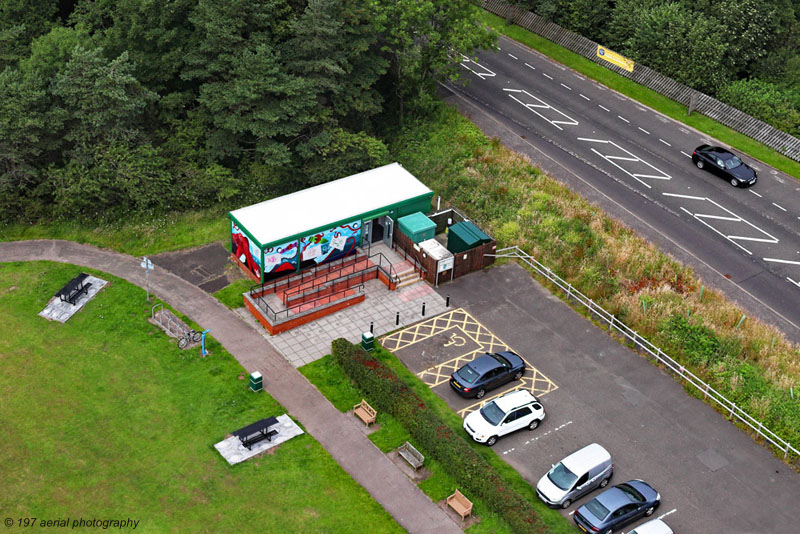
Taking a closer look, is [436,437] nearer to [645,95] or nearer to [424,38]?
[424,38]

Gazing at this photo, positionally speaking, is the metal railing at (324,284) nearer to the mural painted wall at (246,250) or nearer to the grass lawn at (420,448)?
the mural painted wall at (246,250)

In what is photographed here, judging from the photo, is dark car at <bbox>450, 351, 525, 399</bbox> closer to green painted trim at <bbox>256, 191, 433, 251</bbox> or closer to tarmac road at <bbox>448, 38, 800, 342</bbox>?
green painted trim at <bbox>256, 191, 433, 251</bbox>

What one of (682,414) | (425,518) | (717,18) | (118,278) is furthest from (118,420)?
(717,18)

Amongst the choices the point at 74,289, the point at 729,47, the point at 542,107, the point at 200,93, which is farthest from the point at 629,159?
the point at 74,289

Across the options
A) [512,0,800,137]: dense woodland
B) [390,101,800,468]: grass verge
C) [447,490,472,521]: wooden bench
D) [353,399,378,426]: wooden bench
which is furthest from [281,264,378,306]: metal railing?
[512,0,800,137]: dense woodland

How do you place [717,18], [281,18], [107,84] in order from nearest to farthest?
[107,84]
[281,18]
[717,18]

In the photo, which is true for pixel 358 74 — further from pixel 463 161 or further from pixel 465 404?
pixel 465 404

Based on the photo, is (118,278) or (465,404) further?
(118,278)
